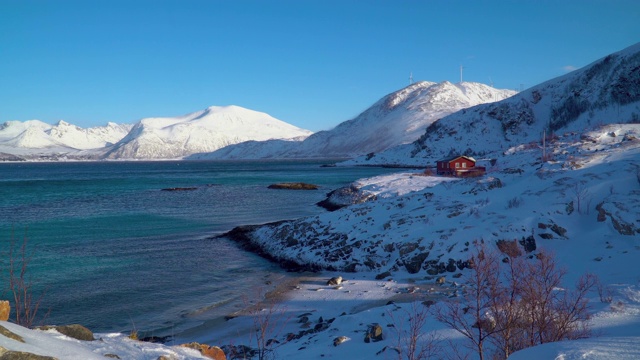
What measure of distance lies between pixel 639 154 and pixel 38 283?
2652 cm

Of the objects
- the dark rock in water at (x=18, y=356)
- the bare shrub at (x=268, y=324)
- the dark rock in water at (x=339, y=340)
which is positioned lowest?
the bare shrub at (x=268, y=324)

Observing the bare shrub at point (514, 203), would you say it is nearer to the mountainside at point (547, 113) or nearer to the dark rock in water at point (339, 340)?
the dark rock in water at point (339, 340)

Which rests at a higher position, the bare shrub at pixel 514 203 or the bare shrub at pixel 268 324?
the bare shrub at pixel 514 203

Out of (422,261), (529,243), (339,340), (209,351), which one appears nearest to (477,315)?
(339,340)

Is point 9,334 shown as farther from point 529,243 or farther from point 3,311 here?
point 529,243

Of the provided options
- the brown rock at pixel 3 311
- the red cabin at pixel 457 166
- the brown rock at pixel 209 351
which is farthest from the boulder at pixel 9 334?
the red cabin at pixel 457 166

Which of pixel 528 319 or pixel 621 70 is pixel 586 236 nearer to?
pixel 528 319

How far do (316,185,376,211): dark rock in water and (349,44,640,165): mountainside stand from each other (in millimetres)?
46622

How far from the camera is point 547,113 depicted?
93562 millimetres

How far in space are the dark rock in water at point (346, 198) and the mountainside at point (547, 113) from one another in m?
46.6

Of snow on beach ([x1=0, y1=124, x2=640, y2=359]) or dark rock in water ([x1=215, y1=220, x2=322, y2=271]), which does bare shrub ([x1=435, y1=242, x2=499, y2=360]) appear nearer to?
snow on beach ([x1=0, y1=124, x2=640, y2=359])

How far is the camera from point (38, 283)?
16094mm

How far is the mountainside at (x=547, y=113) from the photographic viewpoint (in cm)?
7744

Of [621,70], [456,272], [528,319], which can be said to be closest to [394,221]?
[456,272]
